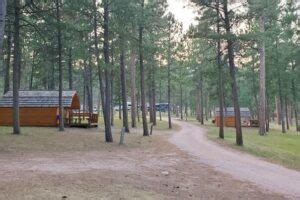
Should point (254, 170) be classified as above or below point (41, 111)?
below

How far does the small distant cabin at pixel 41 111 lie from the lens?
119 ft

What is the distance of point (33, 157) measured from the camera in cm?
1566

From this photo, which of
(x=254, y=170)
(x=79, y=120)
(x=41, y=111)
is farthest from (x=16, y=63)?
(x=254, y=170)

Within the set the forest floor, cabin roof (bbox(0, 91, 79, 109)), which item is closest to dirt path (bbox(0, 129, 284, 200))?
the forest floor

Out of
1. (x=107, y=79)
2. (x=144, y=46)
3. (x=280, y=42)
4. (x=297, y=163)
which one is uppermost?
(x=280, y=42)

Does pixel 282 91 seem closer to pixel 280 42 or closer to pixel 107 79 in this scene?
pixel 280 42

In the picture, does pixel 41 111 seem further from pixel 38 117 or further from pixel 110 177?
pixel 110 177

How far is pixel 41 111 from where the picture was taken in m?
36.5

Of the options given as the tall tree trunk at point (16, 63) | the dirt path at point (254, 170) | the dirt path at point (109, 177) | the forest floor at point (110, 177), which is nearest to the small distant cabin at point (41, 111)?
the tall tree trunk at point (16, 63)

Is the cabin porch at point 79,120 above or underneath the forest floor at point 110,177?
above

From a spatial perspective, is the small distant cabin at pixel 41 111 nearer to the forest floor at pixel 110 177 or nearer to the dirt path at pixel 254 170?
the forest floor at pixel 110 177

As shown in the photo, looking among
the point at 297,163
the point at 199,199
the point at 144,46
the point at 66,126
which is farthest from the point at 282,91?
the point at 199,199

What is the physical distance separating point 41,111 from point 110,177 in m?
26.2

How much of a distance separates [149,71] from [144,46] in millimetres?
22392
